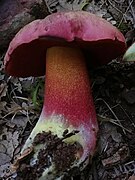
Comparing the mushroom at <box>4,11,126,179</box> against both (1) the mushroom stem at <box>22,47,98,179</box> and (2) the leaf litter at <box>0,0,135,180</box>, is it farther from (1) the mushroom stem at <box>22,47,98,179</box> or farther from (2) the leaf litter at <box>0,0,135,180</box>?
(2) the leaf litter at <box>0,0,135,180</box>

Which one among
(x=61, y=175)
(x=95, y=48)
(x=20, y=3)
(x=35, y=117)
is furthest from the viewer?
(x=20, y=3)

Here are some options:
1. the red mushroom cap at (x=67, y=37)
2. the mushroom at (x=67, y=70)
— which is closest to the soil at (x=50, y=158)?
the mushroom at (x=67, y=70)

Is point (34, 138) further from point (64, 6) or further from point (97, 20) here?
point (64, 6)

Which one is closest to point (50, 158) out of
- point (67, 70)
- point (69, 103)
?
point (69, 103)

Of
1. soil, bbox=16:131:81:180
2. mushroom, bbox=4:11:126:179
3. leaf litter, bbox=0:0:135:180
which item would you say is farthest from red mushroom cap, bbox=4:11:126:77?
soil, bbox=16:131:81:180

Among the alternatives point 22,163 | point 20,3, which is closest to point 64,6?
point 20,3

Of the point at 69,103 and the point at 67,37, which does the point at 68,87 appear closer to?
the point at 69,103

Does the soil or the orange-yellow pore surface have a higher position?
the orange-yellow pore surface
